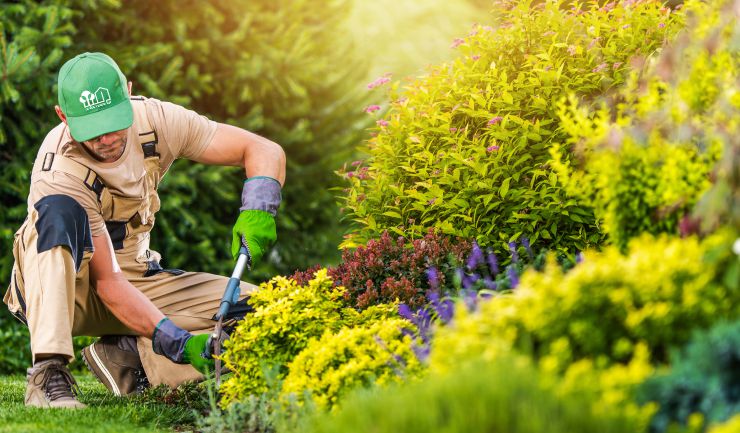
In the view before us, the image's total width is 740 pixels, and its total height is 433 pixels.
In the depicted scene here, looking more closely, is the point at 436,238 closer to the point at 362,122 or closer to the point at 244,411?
the point at 244,411

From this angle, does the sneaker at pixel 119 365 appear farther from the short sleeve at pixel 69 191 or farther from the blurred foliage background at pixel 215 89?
the blurred foliage background at pixel 215 89

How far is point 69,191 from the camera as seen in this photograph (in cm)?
452

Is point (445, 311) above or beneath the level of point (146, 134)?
beneath

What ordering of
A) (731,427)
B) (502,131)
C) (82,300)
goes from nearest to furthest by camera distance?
(731,427), (502,131), (82,300)

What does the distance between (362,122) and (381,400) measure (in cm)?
772

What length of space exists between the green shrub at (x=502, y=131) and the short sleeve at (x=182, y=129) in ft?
2.94

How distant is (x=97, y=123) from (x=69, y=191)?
38 centimetres

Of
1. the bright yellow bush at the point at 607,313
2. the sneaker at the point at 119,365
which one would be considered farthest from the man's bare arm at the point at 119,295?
the bright yellow bush at the point at 607,313

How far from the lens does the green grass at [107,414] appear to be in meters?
3.81

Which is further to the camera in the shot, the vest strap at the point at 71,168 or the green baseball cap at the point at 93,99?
the vest strap at the point at 71,168

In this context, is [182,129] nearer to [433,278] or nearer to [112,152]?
[112,152]

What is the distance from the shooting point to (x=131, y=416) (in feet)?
13.8

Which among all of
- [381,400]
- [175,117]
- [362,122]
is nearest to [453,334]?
[381,400]

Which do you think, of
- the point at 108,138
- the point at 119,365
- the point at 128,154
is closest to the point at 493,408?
the point at 108,138
